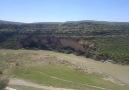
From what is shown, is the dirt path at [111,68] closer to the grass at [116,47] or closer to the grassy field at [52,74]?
the grassy field at [52,74]

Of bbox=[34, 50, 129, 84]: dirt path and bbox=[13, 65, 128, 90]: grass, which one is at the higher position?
bbox=[13, 65, 128, 90]: grass

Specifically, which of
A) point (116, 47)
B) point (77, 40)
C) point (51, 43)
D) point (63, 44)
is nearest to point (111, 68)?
point (116, 47)

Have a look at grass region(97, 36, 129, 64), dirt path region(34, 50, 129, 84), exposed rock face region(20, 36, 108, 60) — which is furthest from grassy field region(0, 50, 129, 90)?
exposed rock face region(20, 36, 108, 60)

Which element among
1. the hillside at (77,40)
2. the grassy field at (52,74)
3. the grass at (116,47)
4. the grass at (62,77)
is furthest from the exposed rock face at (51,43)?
the grass at (62,77)

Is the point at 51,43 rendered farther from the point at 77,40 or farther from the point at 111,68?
the point at 111,68

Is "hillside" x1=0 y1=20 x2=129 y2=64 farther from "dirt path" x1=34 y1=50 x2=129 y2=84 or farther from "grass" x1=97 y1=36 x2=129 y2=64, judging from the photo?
"dirt path" x1=34 y1=50 x2=129 y2=84

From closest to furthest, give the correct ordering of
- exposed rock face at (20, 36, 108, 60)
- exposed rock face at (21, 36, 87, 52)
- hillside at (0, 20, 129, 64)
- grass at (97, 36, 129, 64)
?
1. grass at (97, 36, 129, 64)
2. hillside at (0, 20, 129, 64)
3. exposed rock face at (20, 36, 108, 60)
4. exposed rock face at (21, 36, 87, 52)
